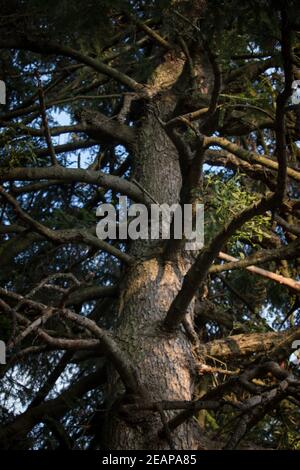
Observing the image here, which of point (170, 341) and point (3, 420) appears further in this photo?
point (3, 420)

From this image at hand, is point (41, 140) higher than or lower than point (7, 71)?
lower

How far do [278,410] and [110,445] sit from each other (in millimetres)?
1488

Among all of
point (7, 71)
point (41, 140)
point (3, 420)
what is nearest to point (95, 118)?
point (41, 140)

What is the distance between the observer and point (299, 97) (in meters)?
4.68

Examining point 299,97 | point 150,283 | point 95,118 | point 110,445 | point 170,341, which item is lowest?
point 110,445

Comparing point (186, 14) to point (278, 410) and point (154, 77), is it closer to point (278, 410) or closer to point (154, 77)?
point (154, 77)

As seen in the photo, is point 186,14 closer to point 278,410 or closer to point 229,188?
point 229,188

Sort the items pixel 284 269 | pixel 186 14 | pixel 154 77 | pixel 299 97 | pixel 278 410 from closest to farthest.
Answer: pixel 299 97 < pixel 186 14 < pixel 278 410 < pixel 284 269 < pixel 154 77

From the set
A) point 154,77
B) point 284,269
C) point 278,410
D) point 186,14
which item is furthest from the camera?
point 154,77

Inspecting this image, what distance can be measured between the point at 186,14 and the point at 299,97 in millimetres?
1086

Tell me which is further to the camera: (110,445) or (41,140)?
(41,140)

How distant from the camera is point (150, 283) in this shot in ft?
18.0

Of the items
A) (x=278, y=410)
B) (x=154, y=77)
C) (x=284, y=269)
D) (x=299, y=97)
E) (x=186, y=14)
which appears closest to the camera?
(x=299, y=97)

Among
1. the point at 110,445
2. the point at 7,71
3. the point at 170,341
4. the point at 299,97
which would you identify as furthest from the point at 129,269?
the point at 7,71
